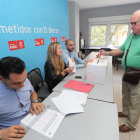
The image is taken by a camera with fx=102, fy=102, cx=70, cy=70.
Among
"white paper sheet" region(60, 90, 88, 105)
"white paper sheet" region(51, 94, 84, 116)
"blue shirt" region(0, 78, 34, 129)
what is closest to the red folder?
"white paper sheet" region(60, 90, 88, 105)

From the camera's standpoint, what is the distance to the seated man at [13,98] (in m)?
0.73

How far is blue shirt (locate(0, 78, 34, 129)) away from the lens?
2.83 ft

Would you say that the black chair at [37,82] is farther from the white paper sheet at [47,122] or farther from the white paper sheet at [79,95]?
the white paper sheet at [47,122]

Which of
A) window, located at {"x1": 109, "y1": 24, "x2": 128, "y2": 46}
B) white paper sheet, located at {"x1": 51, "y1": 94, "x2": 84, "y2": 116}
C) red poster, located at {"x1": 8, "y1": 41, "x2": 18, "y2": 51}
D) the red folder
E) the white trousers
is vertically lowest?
the white trousers

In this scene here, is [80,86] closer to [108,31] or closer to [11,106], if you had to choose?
[11,106]

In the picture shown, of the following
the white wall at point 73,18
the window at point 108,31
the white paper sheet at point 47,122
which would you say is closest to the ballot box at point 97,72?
the white paper sheet at point 47,122

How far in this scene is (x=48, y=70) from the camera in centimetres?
161

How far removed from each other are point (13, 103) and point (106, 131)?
802mm

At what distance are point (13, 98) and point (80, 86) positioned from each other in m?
Answer: 0.77

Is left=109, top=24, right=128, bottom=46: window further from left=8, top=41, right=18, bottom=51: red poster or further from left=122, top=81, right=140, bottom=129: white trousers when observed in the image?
left=8, top=41, right=18, bottom=51: red poster

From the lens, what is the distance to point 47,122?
0.82 meters

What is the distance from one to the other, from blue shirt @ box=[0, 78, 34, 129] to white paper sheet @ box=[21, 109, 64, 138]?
0.14m

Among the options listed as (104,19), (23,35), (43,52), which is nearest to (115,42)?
(104,19)

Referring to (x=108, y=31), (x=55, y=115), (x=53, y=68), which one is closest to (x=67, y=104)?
(x=55, y=115)
